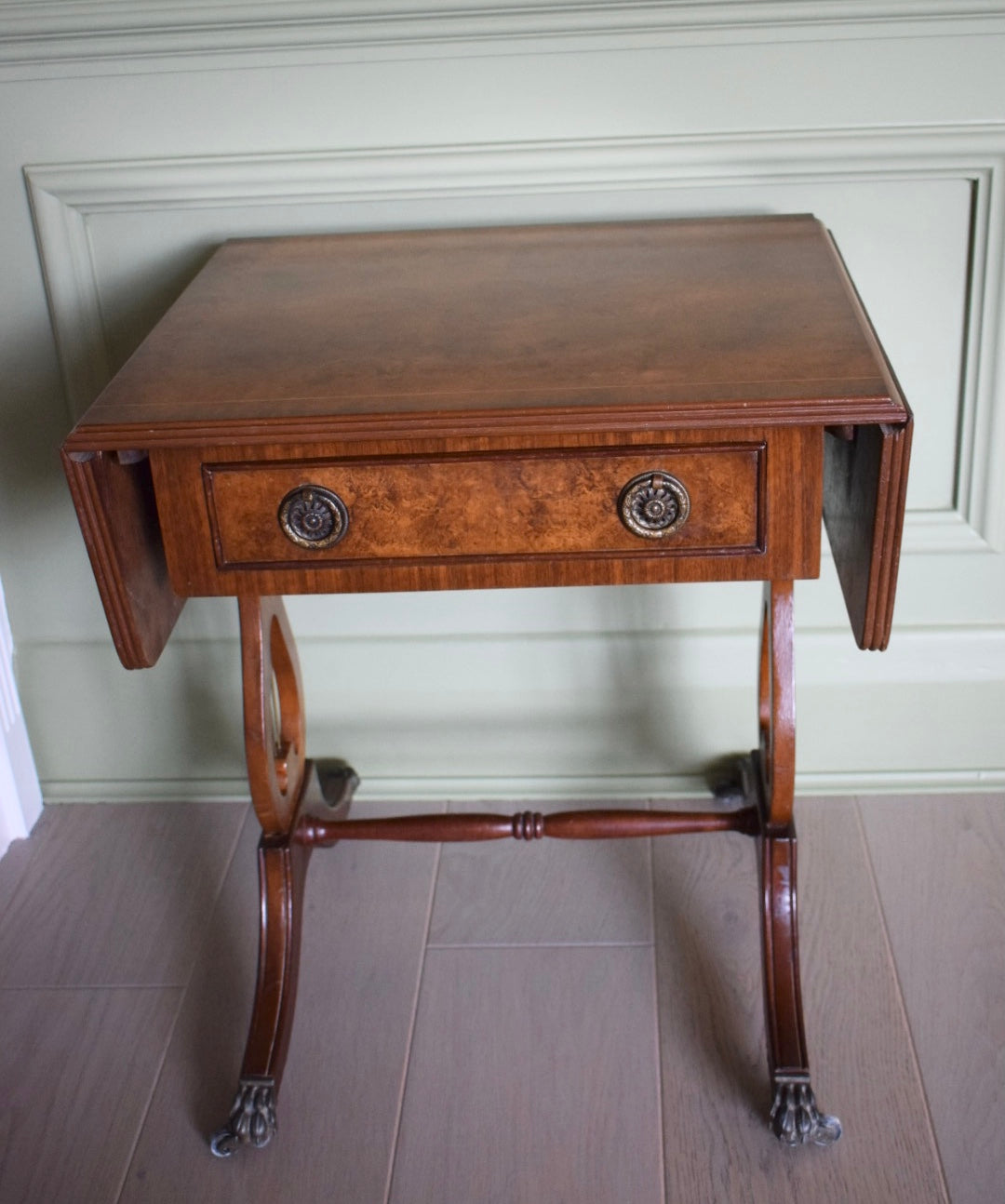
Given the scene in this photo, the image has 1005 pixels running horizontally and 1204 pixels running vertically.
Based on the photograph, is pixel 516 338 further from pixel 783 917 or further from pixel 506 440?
pixel 783 917

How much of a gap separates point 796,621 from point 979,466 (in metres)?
0.33

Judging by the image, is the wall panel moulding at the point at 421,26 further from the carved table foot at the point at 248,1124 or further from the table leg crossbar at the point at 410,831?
the carved table foot at the point at 248,1124

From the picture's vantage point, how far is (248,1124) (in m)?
1.52

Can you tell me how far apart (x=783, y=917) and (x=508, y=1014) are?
0.37 meters

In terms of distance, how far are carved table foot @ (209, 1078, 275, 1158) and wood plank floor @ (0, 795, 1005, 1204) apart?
0.02m

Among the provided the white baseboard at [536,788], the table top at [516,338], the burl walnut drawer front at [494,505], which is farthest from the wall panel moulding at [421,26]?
the white baseboard at [536,788]

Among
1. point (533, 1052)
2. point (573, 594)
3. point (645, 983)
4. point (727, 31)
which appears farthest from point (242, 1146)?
point (727, 31)

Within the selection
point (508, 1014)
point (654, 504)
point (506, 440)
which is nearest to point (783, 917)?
point (508, 1014)

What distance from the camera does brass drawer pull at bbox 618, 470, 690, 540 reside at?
4.04 feet

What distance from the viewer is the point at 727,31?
158cm

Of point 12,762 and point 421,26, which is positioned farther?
point 12,762

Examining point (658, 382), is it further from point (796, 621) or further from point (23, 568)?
point (23, 568)

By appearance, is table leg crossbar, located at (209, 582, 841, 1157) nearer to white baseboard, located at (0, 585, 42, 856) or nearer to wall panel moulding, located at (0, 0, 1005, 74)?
white baseboard, located at (0, 585, 42, 856)

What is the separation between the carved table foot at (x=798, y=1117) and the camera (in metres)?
Result: 1.48
